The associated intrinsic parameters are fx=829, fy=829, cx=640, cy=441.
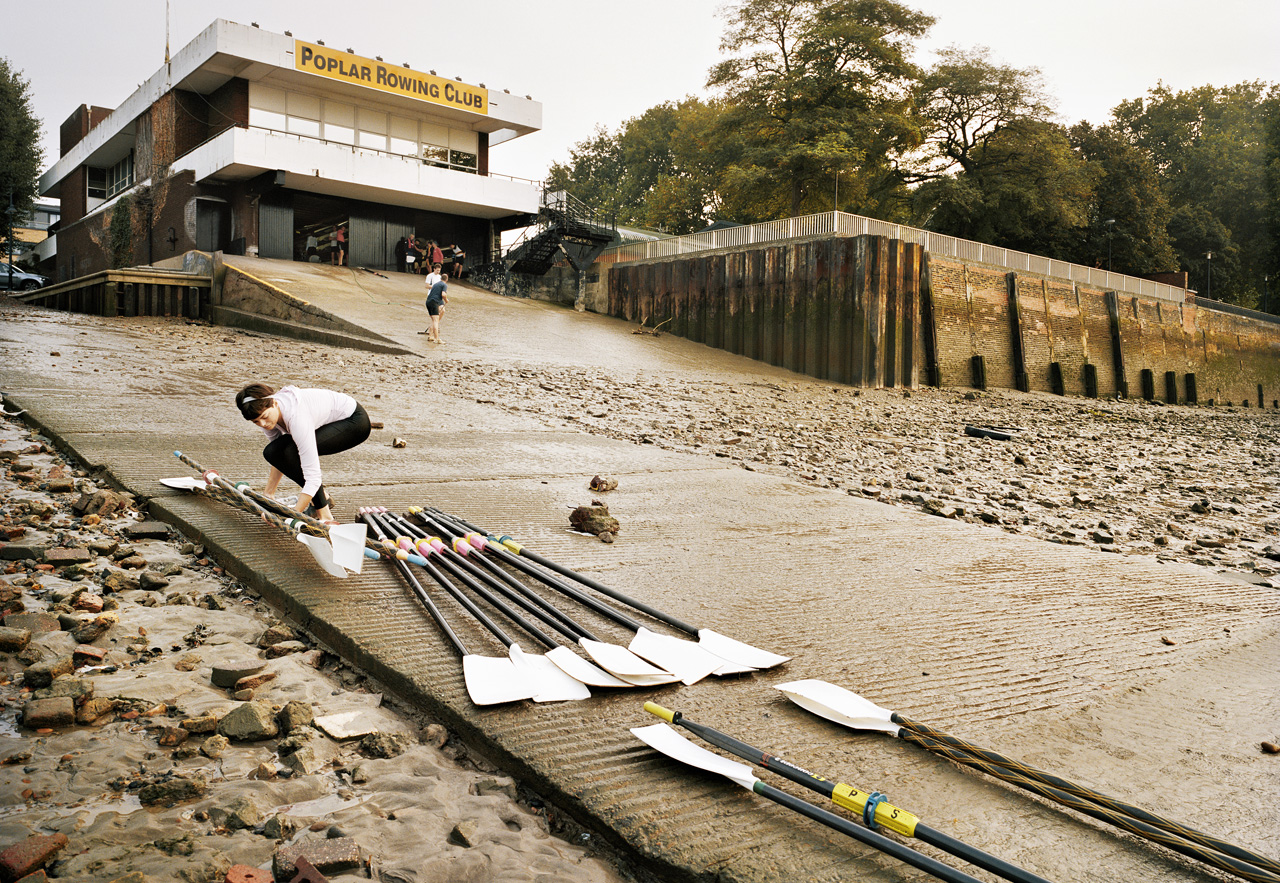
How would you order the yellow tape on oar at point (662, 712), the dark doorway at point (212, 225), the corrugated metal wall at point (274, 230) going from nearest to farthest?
the yellow tape on oar at point (662, 712), the corrugated metal wall at point (274, 230), the dark doorway at point (212, 225)

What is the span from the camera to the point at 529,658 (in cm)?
303

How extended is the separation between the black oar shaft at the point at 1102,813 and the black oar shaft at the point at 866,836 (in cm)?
44

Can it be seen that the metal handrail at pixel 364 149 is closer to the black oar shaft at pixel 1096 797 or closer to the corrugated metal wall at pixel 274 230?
the corrugated metal wall at pixel 274 230

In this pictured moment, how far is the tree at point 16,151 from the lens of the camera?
38500 millimetres

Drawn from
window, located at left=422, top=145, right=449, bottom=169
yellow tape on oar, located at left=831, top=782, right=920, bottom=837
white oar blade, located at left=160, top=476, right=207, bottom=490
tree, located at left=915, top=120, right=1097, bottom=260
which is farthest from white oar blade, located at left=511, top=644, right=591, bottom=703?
tree, located at left=915, top=120, right=1097, bottom=260

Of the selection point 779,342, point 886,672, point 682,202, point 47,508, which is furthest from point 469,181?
point 886,672

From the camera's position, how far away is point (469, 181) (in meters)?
30.8

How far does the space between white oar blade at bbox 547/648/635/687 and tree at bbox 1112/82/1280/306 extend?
189 ft

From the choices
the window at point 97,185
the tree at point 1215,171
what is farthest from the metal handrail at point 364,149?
the tree at point 1215,171

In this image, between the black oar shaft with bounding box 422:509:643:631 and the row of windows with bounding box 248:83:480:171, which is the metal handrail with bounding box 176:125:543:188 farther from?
the black oar shaft with bounding box 422:509:643:631

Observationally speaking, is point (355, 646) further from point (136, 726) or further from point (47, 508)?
point (47, 508)

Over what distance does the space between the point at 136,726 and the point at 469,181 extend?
3045 cm

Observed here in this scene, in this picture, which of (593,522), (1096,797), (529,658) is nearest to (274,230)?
(593,522)

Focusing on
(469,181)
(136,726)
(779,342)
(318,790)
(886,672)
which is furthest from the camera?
(469,181)
